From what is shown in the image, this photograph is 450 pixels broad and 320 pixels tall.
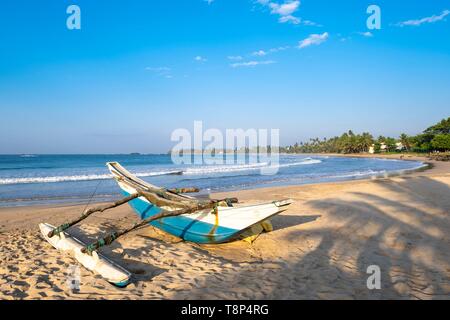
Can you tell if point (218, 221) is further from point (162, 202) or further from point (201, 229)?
point (162, 202)

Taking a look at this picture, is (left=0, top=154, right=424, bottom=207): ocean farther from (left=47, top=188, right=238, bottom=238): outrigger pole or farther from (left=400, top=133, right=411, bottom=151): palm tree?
(left=400, top=133, right=411, bottom=151): palm tree

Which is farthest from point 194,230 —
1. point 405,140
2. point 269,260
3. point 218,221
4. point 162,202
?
point 405,140

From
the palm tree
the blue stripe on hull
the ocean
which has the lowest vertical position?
the ocean

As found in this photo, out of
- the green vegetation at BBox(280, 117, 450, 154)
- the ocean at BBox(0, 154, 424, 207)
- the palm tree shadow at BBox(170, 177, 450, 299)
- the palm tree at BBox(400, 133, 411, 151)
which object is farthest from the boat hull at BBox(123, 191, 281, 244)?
the palm tree at BBox(400, 133, 411, 151)

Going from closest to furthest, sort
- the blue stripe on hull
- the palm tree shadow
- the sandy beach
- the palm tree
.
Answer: the sandy beach < the palm tree shadow < the blue stripe on hull < the palm tree

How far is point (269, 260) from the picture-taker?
590cm

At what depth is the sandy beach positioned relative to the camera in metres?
4.39

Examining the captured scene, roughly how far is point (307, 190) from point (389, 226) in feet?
25.3

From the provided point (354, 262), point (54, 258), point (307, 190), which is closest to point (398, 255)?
point (354, 262)

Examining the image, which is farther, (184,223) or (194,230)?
(184,223)

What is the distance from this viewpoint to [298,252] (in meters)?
6.44

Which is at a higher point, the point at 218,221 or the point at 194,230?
the point at 218,221

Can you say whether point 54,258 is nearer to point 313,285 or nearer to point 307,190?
point 313,285

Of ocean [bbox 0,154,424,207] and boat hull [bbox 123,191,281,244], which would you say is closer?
boat hull [bbox 123,191,281,244]
